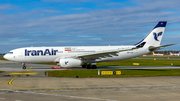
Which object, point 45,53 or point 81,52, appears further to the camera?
point 81,52

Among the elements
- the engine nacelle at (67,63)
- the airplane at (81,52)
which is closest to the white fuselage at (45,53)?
the airplane at (81,52)

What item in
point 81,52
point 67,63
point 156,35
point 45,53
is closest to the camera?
point 67,63

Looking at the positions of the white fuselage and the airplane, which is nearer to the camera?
the airplane

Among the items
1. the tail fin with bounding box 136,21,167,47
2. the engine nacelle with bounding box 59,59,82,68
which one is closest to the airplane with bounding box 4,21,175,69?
the tail fin with bounding box 136,21,167,47

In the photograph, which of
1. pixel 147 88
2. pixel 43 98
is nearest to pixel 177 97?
pixel 147 88

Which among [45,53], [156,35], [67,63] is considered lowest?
[67,63]

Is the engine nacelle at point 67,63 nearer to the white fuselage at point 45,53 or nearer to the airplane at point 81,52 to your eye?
the airplane at point 81,52

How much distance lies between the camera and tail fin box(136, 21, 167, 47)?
37.8 meters

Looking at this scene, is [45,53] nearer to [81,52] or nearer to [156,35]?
[81,52]

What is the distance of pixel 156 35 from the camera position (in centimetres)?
3803

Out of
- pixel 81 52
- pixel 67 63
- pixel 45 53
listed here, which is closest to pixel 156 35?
pixel 81 52

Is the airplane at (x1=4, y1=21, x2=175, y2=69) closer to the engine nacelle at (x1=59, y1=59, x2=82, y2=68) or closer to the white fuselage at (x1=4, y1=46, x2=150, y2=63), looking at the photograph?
the white fuselage at (x1=4, y1=46, x2=150, y2=63)

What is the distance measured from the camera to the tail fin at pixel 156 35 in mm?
37812

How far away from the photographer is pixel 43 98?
1178 cm
